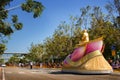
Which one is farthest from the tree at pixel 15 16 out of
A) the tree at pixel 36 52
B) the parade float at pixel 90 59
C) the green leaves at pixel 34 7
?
the tree at pixel 36 52

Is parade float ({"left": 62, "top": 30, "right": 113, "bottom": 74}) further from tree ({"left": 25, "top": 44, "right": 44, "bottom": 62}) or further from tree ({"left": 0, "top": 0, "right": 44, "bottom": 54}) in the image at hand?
tree ({"left": 25, "top": 44, "right": 44, "bottom": 62})

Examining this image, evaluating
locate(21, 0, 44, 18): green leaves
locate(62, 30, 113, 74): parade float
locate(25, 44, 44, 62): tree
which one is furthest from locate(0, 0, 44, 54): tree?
locate(25, 44, 44, 62): tree

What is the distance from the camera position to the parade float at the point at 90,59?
135ft

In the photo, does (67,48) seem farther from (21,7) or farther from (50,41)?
(21,7)

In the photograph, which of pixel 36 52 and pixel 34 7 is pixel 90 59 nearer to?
pixel 34 7

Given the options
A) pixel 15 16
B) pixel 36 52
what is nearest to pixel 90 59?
pixel 15 16

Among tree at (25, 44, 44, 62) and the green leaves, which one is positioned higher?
tree at (25, 44, 44, 62)

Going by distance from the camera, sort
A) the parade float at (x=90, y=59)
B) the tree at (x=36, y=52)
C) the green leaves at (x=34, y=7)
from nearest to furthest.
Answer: the green leaves at (x=34, y=7), the parade float at (x=90, y=59), the tree at (x=36, y=52)

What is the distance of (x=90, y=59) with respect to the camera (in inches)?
1672

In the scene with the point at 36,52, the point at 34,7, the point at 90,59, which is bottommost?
the point at 90,59

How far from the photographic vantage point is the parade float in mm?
41125

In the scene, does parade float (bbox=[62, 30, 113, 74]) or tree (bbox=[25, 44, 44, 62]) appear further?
tree (bbox=[25, 44, 44, 62])

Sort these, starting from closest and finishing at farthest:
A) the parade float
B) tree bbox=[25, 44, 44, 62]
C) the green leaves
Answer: the green leaves → the parade float → tree bbox=[25, 44, 44, 62]

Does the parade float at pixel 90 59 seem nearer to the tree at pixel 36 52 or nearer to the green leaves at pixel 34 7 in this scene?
the green leaves at pixel 34 7
